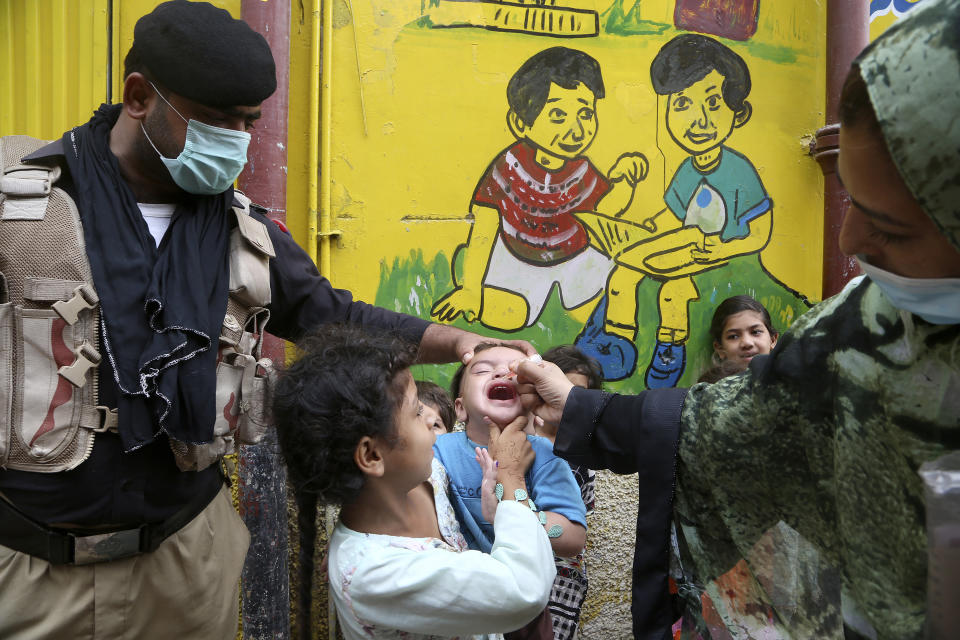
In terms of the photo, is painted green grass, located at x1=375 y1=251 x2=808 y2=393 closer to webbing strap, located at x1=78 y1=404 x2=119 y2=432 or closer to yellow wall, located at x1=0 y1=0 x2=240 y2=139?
yellow wall, located at x1=0 y1=0 x2=240 y2=139

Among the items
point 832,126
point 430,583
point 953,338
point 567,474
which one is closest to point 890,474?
point 953,338

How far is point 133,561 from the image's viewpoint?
2098 mm

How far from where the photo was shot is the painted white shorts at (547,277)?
460 cm

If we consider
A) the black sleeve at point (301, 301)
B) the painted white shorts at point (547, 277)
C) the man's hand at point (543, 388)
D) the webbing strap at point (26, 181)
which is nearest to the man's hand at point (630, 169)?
the painted white shorts at point (547, 277)

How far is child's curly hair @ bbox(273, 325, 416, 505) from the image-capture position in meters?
1.96

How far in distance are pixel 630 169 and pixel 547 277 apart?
866mm

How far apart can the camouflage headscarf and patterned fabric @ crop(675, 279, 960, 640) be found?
29cm

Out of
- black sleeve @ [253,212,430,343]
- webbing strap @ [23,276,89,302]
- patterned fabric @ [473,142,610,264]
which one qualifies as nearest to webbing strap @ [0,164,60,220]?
webbing strap @ [23,276,89,302]

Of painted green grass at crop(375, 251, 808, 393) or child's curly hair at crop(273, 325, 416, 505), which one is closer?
child's curly hair at crop(273, 325, 416, 505)

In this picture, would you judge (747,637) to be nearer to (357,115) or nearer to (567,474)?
(567,474)

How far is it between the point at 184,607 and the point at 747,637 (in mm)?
1487

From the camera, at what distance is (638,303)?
4.89 m

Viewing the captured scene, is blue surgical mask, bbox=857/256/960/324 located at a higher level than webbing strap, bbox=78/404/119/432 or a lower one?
Answer: higher

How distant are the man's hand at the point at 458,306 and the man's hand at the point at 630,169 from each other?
1.14 metres
